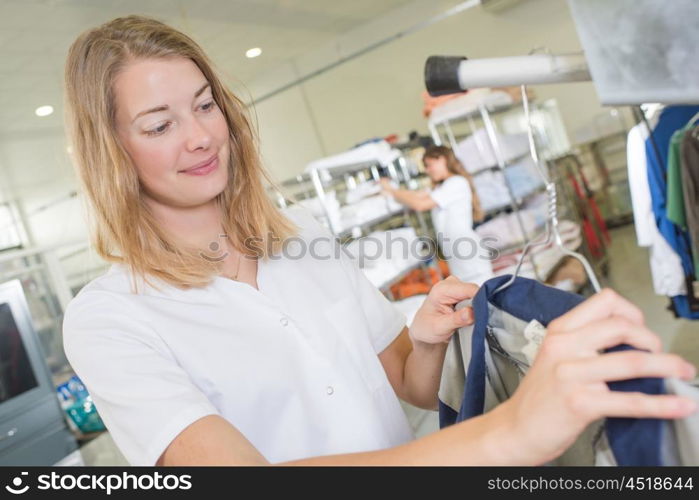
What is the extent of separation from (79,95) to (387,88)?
5.83 meters

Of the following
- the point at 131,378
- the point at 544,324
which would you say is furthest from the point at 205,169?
the point at 544,324

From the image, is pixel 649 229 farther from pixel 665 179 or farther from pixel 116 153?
pixel 116 153

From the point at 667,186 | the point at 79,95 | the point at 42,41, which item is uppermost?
the point at 42,41

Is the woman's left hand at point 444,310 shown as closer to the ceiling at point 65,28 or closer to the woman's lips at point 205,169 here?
the woman's lips at point 205,169

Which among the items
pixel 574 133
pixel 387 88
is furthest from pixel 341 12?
pixel 574 133

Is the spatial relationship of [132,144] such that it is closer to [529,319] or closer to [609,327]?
[529,319]

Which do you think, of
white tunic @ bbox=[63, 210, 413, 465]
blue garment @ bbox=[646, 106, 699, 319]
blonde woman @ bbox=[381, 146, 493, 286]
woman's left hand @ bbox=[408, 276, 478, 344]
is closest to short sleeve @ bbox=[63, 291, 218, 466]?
white tunic @ bbox=[63, 210, 413, 465]

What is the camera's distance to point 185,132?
88cm

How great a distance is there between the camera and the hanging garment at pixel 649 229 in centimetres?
240

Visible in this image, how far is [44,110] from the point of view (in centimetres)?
401

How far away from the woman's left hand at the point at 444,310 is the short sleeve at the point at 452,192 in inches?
119

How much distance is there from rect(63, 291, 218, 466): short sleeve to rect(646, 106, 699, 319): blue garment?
78.3 inches

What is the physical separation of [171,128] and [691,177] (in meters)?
1.70

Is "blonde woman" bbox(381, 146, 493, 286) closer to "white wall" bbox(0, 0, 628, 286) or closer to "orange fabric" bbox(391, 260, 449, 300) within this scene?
"orange fabric" bbox(391, 260, 449, 300)
